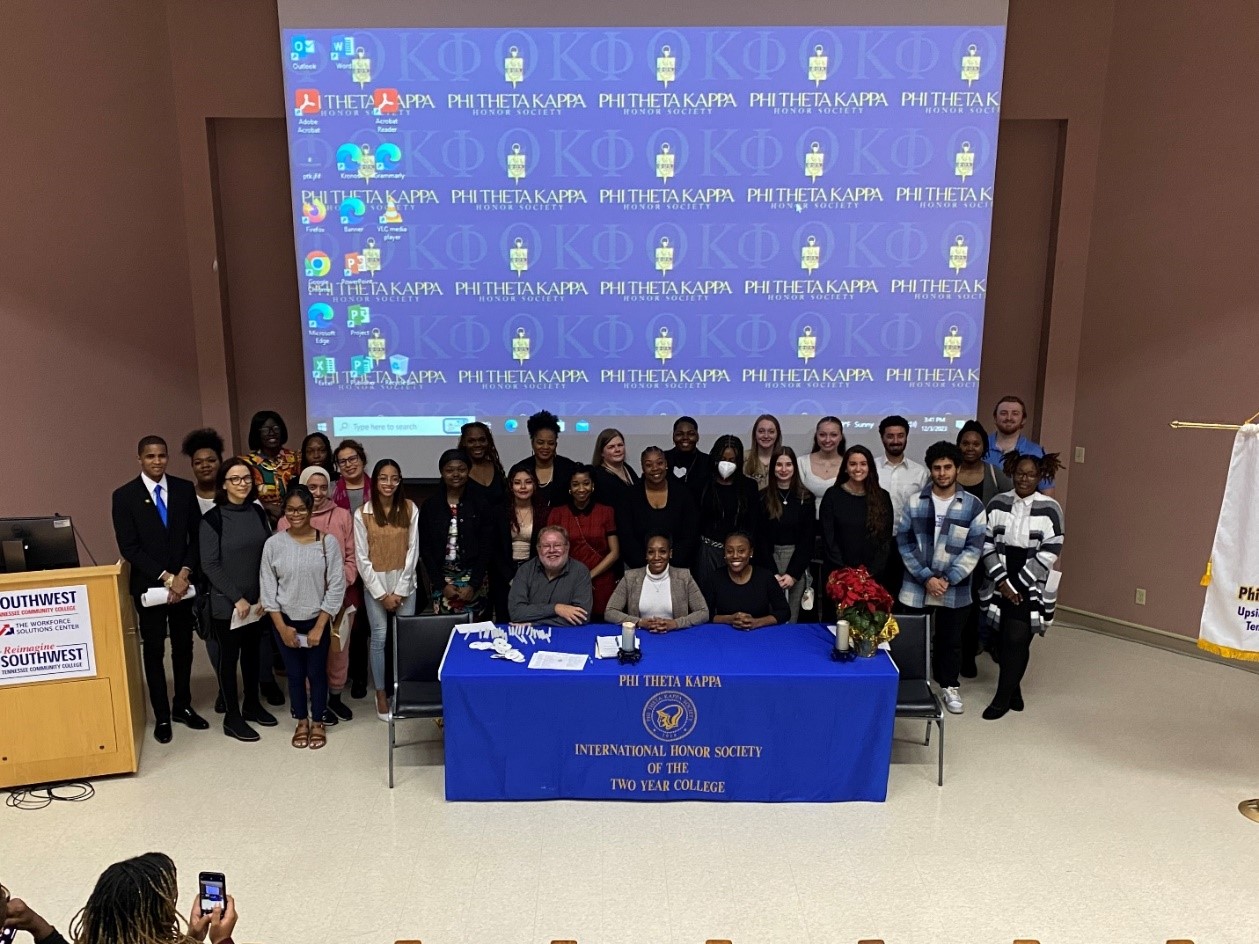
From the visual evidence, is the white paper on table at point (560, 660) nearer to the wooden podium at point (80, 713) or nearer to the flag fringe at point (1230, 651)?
the wooden podium at point (80, 713)

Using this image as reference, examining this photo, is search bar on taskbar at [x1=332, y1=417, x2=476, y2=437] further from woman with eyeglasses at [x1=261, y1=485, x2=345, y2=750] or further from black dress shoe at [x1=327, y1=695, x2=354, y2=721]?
black dress shoe at [x1=327, y1=695, x2=354, y2=721]

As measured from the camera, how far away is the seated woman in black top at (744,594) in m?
4.90

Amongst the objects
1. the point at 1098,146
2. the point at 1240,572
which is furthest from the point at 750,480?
the point at 1098,146

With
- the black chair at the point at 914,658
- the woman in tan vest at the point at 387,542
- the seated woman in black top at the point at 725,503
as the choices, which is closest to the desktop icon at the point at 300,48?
the woman in tan vest at the point at 387,542

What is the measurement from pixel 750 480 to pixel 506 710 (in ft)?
6.56

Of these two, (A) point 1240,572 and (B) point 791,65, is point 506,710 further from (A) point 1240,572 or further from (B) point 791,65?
(B) point 791,65

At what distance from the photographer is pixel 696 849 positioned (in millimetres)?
4102

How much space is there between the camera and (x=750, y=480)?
539 cm

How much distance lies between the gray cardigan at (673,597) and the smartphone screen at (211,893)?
2.75 meters

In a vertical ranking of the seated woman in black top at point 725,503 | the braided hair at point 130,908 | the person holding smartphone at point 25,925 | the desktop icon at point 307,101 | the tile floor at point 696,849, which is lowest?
the tile floor at point 696,849

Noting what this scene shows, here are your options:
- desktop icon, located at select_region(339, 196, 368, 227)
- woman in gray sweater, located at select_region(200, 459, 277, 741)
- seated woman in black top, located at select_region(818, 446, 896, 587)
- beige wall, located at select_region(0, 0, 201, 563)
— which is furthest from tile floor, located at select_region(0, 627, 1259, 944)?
desktop icon, located at select_region(339, 196, 368, 227)

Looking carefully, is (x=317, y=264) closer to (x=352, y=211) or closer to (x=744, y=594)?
(x=352, y=211)

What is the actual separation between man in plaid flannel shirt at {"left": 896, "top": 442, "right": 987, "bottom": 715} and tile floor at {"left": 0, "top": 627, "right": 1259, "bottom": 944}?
31.8 inches

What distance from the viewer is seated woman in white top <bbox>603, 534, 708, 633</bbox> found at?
16.0ft
